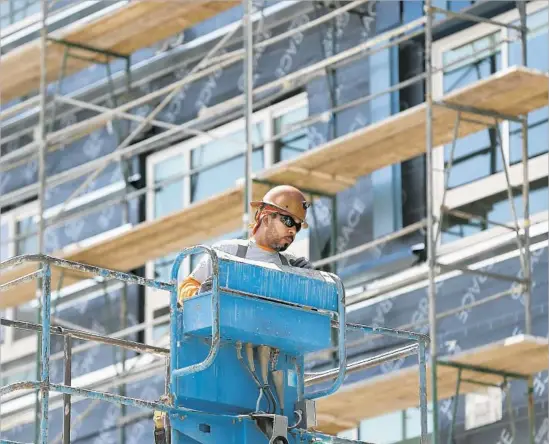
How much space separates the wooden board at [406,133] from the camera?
17.4 meters

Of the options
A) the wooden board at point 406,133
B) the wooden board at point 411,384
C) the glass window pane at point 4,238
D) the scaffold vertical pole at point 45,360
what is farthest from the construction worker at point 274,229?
the glass window pane at point 4,238

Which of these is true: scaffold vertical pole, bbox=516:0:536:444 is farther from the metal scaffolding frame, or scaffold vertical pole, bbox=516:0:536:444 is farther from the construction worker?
the construction worker

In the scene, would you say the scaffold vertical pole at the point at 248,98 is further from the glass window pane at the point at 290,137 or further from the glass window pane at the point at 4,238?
the glass window pane at the point at 4,238

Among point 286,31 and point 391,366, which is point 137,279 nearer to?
point 391,366

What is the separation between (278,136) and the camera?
65.0 feet

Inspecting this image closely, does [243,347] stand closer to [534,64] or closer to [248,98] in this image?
[534,64]

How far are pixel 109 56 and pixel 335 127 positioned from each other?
3.67 metres

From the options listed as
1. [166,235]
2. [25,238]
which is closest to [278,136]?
[166,235]

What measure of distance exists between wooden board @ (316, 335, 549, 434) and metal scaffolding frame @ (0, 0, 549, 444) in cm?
25

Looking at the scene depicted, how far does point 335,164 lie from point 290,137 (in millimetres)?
1906

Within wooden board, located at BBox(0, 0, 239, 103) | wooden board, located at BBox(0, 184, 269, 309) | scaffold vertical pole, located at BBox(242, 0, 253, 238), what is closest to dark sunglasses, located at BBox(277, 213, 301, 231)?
scaffold vertical pole, located at BBox(242, 0, 253, 238)

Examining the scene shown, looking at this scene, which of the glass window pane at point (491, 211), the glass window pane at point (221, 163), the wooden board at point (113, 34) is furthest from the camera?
the glass window pane at point (221, 163)

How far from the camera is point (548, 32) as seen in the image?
18.2 m

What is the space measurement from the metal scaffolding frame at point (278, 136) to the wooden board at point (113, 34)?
9.5 inches
